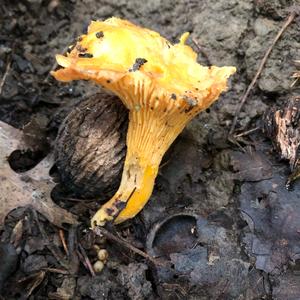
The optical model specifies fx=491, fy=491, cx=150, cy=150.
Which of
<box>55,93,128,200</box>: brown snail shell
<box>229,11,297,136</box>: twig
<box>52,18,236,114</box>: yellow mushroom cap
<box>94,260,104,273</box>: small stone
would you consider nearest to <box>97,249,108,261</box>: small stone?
<box>94,260,104,273</box>: small stone

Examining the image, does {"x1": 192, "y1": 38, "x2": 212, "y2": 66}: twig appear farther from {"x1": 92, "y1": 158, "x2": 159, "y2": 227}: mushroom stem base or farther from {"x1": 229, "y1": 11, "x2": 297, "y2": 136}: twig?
{"x1": 92, "y1": 158, "x2": 159, "y2": 227}: mushroom stem base

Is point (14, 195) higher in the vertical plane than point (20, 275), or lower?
higher

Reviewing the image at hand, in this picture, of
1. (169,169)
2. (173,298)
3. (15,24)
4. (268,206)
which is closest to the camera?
(173,298)

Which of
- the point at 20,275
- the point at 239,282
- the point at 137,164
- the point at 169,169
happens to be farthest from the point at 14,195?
the point at 239,282

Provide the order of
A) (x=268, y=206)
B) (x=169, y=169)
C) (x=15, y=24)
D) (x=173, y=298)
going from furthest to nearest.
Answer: (x=15, y=24) < (x=169, y=169) < (x=268, y=206) < (x=173, y=298)

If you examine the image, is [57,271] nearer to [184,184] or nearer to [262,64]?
[184,184]

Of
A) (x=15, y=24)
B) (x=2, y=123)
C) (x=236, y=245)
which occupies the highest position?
(x=15, y=24)

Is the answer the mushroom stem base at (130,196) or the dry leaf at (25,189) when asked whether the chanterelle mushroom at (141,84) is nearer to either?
the mushroom stem base at (130,196)

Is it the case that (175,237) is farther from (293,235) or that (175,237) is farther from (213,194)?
(293,235)
